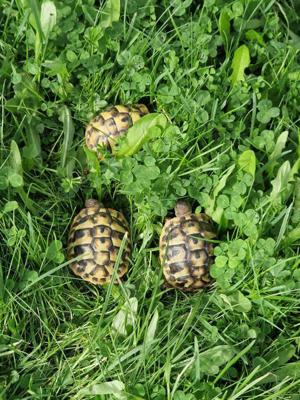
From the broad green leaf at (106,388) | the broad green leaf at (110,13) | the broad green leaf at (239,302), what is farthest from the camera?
the broad green leaf at (110,13)

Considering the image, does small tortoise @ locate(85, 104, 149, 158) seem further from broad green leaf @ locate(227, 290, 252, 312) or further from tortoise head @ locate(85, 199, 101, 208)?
broad green leaf @ locate(227, 290, 252, 312)

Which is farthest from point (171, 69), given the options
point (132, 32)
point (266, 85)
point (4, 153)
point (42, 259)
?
point (42, 259)

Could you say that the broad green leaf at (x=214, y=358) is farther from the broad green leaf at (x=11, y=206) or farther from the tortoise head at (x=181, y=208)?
the broad green leaf at (x=11, y=206)

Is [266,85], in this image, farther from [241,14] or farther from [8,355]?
[8,355]

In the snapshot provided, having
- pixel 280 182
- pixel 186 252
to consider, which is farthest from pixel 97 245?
pixel 280 182

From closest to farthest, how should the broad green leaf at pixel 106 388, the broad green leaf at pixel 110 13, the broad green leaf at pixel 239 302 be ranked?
the broad green leaf at pixel 106 388, the broad green leaf at pixel 239 302, the broad green leaf at pixel 110 13

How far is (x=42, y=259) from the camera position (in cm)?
173

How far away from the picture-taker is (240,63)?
1.86 m

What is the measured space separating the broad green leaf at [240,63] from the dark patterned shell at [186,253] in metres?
0.41

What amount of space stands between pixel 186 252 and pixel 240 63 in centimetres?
54

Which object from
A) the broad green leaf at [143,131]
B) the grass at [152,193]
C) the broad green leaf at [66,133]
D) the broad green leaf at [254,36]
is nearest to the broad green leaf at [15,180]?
the grass at [152,193]

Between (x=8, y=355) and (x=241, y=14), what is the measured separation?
1.10 meters

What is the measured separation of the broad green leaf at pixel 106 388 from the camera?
1.60 m

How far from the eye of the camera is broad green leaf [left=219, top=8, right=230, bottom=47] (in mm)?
1854
